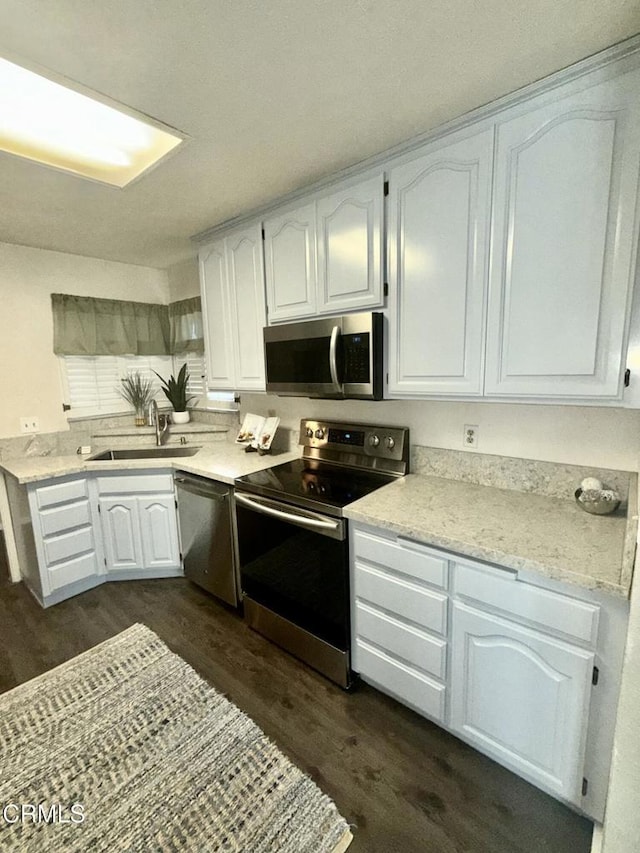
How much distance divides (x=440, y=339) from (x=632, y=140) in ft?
2.52

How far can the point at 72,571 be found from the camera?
251cm

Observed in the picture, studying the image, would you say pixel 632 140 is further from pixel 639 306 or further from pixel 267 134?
pixel 267 134

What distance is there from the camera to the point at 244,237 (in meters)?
2.21

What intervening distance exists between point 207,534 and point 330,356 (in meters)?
1.38

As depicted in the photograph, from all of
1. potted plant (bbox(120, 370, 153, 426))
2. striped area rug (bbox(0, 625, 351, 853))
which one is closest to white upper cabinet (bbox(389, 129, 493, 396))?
striped area rug (bbox(0, 625, 351, 853))

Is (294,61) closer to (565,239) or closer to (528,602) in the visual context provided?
(565,239)

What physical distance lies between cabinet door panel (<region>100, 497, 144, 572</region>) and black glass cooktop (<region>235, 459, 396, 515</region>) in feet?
3.42

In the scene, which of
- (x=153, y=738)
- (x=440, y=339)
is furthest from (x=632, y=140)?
(x=153, y=738)

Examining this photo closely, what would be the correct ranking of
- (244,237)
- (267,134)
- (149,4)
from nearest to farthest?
1. (149,4)
2. (267,134)
3. (244,237)

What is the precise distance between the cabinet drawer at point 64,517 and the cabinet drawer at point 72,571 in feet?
0.78

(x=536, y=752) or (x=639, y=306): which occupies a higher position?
(x=639, y=306)

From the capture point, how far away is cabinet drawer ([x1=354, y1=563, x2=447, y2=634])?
139 cm

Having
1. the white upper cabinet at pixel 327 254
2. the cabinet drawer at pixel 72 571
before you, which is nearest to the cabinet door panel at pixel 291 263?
the white upper cabinet at pixel 327 254

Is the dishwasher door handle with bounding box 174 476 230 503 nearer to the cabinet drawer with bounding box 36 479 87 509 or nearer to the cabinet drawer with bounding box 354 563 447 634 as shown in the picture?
the cabinet drawer with bounding box 36 479 87 509
